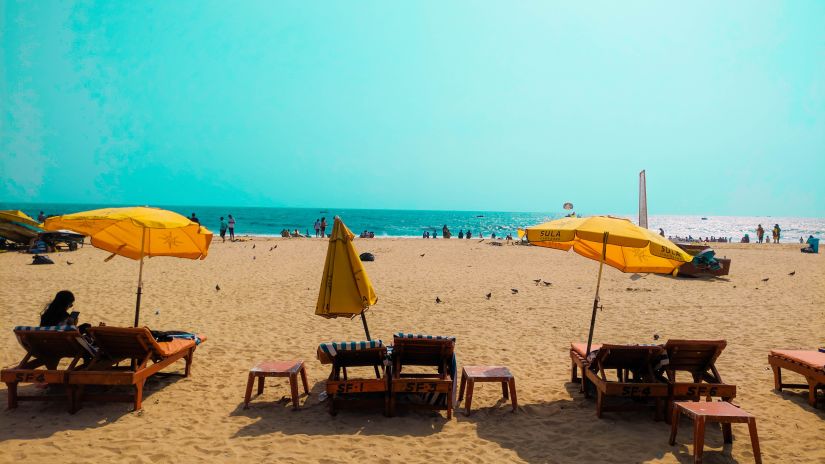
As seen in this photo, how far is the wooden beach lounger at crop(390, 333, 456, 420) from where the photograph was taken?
561 cm

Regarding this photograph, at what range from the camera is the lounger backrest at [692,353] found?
18.3 feet

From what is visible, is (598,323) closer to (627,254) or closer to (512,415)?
(627,254)

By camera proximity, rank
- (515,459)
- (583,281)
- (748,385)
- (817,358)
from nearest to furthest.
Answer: (515,459) → (817,358) → (748,385) → (583,281)

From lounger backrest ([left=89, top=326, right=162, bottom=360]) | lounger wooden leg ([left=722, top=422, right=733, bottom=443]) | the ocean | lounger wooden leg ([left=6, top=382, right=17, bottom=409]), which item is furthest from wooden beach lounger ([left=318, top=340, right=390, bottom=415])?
the ocean

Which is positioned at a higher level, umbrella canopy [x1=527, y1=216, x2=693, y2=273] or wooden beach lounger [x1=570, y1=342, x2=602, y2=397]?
umbrella canopy [x1=527, y1=216, x2=693, y2=273]

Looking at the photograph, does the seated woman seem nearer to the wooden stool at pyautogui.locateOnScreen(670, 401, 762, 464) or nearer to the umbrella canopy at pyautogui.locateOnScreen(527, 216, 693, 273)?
the umbrella canopy at pyautogui.locateOnScreen(527, 216, 693, 273)

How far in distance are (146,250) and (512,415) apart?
250 inches

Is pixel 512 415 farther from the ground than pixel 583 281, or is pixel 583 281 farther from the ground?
pixel 583 281

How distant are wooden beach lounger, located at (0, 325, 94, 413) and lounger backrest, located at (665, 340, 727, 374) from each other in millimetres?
7322

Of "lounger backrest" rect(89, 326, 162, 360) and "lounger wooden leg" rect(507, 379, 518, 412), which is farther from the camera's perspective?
"lounger wooden leg" rect(507, 379, 518, 412)

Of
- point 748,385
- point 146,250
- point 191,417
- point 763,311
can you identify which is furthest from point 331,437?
point 763,311

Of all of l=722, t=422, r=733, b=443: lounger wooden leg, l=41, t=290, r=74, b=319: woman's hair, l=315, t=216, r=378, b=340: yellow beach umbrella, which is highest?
l=315, t=216, r=378, b=340: yellow beach umbrella

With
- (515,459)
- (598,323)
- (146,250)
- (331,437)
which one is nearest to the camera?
(515,459)

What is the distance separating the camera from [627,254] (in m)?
7.27
